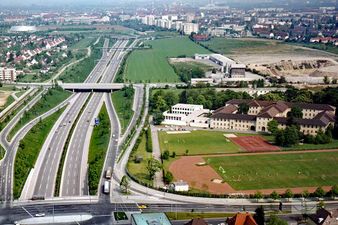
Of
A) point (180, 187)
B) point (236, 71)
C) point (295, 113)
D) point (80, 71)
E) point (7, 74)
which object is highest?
point (236, 71)

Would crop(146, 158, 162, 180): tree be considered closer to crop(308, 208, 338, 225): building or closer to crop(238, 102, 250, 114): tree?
crop(308, 208, 338, 225): building

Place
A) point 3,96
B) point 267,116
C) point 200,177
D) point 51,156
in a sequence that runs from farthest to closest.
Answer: point 3,96, point 267,116, point 51,156, point 200,177

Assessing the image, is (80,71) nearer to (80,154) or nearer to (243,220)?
(80,154)

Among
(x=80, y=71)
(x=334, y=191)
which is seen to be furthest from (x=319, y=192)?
(x=80, y=71)

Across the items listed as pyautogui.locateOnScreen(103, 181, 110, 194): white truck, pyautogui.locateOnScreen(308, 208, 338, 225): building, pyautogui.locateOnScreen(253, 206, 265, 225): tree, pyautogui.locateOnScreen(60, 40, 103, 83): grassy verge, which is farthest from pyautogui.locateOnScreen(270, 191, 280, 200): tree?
pyautogui.locateOnScreen(60, 40, 103, 83): grassy verge

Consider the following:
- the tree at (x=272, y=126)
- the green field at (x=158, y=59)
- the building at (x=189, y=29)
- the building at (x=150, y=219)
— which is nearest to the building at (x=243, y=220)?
the building at (x=150, y=219)

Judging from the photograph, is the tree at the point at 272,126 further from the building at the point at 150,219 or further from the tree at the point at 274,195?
the building at the point at 150,219
